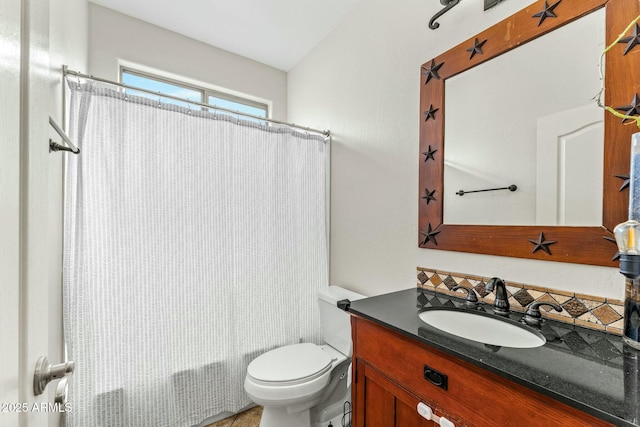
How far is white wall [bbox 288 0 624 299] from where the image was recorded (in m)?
1.17

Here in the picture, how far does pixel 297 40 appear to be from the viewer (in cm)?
223

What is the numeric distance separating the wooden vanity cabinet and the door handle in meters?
0.85

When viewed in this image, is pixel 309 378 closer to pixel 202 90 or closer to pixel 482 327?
pixel 482 327

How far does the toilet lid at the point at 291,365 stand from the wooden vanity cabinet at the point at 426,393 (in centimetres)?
44

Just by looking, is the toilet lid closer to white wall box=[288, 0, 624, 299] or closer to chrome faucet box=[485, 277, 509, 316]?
white wall box=[288, 0, 624, 299]

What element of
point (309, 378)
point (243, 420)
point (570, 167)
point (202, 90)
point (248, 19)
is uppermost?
point (248, 19)

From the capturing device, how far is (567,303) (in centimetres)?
91

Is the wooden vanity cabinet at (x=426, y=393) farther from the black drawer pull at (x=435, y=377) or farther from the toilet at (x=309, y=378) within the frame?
the toilet at (x=309, y=378)

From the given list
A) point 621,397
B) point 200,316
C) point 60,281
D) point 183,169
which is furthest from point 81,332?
point 621,397

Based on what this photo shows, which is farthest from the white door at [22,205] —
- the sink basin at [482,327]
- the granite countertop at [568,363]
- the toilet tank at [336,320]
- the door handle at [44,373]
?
the toilet tank at [336,320]

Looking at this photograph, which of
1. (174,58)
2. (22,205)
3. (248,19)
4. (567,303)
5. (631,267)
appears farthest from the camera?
(174,58)

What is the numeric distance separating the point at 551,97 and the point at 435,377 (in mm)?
1044

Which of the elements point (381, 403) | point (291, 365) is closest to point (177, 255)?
point (291, 365)

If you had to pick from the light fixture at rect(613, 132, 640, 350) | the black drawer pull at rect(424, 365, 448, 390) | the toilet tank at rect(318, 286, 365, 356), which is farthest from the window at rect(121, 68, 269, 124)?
the light fixture at rect(613, 132, 640, 350)
